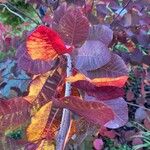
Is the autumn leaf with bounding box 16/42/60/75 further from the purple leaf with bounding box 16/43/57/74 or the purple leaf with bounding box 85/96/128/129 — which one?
the purple leaf with bounding box 85/96/128/129

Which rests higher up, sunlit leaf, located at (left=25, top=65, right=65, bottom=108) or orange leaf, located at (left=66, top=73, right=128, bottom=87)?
orange leaf, located at (left=66, top=73, right=128, bottom=87)

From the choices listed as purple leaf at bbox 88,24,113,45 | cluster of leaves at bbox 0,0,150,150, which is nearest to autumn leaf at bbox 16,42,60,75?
cluster of leaves at bbox 0,0,150,150

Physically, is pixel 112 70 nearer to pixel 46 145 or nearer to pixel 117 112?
pixel 117 112

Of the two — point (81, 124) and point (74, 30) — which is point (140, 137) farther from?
point (74, 30)

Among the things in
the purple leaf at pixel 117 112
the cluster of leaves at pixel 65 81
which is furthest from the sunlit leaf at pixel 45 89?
the purple leaf at pixel 117 112

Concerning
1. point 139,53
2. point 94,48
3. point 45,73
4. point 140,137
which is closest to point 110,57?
point 94,48

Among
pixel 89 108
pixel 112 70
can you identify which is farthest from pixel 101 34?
pixel 89 108
